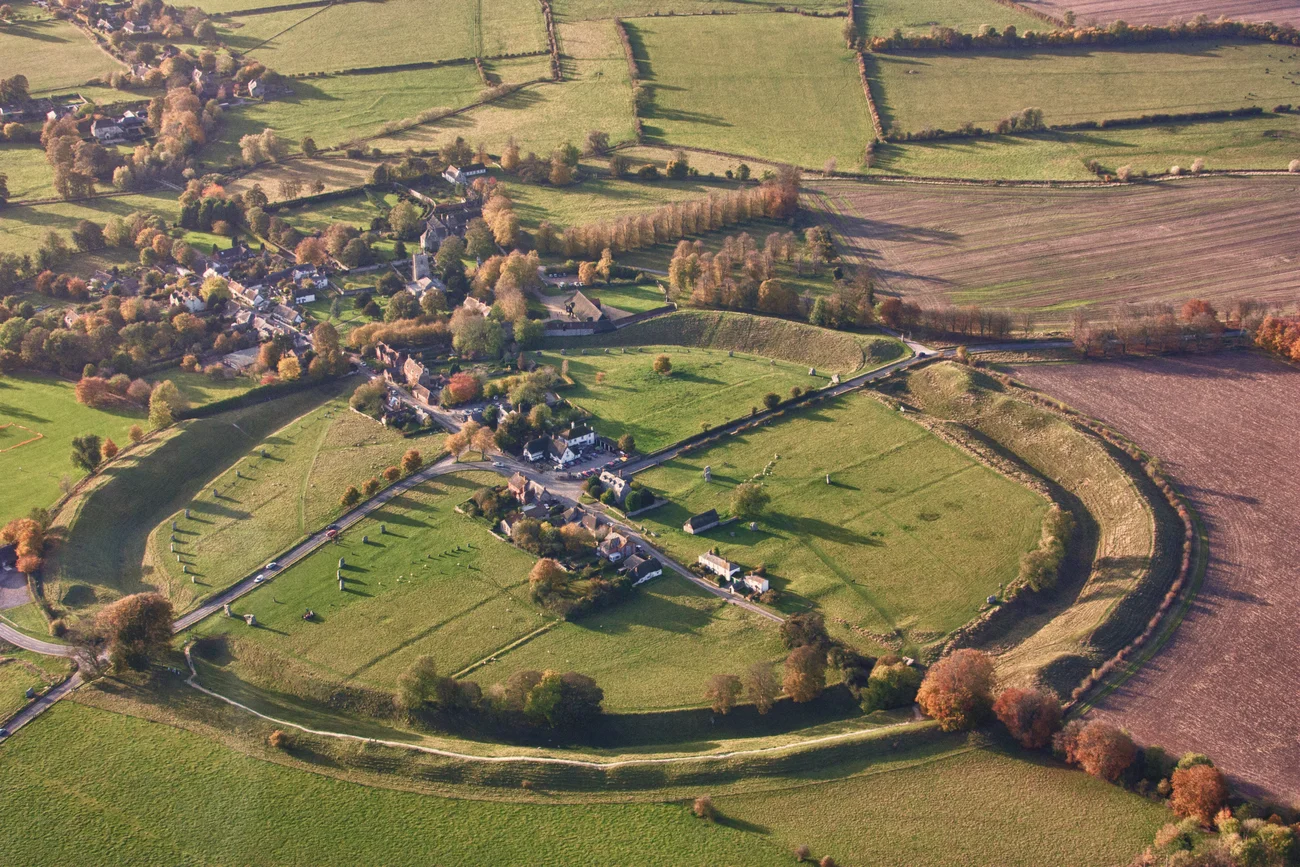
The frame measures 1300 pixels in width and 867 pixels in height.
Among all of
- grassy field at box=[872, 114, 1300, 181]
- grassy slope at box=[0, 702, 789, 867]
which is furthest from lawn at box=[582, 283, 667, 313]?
grassy slope at box=[0, 702, 789, 867]

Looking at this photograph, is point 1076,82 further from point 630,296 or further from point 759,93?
point 630,296

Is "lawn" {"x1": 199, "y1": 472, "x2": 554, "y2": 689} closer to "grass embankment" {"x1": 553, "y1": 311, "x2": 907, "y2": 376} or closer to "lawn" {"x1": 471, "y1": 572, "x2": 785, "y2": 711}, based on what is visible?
"lawn" {"x1": 471, "y1": 572, "x2": 785, "y2": 711}

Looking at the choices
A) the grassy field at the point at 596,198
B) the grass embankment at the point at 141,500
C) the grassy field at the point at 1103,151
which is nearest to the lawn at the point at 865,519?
the grass embankment at the point at 141,500

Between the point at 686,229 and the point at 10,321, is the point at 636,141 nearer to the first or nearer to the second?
the point at 686,229

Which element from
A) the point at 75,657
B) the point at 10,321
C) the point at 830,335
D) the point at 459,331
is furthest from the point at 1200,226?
the point at 10,321

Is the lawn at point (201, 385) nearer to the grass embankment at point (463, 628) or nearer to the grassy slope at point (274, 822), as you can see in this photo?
the grass embankment at point (463, 628)

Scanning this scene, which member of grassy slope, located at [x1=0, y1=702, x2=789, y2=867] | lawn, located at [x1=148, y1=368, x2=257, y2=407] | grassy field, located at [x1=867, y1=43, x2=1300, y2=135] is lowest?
grassy slope, located at [x1=0, y1=702, x2=789, y2=867]
